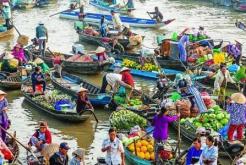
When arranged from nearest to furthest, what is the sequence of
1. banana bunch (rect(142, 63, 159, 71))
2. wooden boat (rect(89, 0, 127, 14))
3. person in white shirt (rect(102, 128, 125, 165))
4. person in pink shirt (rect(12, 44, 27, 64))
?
person in white shirt (rect(102, 128, 125, 165)) < person in pink shirt (rect(12, 44, 27, 64)) < banana bunch (rect(142, 63, 159, 71)) < wooden boat (rect(89, 0, 127, 14))

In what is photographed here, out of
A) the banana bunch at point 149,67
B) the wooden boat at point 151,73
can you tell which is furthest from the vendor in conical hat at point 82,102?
Result: the banana bunch at point 149,67

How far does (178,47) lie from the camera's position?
20438 millimetres

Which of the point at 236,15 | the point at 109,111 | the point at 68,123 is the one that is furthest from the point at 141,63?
the point at 236,15

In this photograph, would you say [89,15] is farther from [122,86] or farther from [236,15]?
[122,86]

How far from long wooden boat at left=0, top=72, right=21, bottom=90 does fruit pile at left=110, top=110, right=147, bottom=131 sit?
5.36 meters

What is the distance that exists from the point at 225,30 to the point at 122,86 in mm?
16310

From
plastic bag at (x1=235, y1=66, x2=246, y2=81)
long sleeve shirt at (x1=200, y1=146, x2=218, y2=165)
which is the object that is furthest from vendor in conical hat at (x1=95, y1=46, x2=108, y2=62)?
long sleeve shirt at (x1=200, y1=146, x2=218, y2=165)

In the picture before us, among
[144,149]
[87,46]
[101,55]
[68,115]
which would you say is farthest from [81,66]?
[144,149]

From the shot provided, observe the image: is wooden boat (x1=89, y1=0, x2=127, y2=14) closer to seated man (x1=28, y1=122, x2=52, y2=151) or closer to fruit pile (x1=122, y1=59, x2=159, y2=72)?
fruit pile (x1=122, y1=59, x2=159, y2=72)

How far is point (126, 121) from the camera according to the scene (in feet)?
48.3

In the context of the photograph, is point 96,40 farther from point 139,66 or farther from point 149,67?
point 149,67

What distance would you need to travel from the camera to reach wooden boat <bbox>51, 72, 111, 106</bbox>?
16781mm

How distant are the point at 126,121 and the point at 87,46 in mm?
12232

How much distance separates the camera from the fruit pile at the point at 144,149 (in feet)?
41.8
